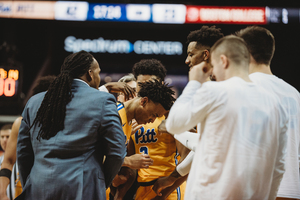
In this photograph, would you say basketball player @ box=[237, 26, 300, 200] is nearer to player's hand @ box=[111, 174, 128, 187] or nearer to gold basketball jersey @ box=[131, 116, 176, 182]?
gold basketball jersey @ box=[131, 116, 176, 182]

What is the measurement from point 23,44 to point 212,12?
21.8ft

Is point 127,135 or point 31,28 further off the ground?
point 31,28

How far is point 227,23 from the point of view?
26.2 ft

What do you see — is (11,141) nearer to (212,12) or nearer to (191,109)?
(191,109)

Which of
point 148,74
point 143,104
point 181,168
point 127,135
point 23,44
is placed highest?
point 23,44

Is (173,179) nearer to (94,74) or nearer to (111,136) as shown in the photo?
(111,136)

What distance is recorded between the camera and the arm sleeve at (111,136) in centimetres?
192

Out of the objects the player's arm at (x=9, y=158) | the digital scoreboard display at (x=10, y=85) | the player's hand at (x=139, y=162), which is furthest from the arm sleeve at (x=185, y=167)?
the digital scoreboard display at (x=10, y=85)

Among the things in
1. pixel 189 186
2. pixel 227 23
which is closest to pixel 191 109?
pixel 189 186

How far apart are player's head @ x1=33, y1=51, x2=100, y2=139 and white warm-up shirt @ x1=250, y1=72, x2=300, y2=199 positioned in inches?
47.0

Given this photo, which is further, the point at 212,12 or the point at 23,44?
the point at 23,44

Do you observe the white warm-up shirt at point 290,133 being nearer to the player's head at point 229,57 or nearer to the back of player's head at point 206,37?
the player's head at point 229,57

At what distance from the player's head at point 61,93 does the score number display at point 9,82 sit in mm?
5643

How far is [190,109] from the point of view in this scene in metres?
1.50
